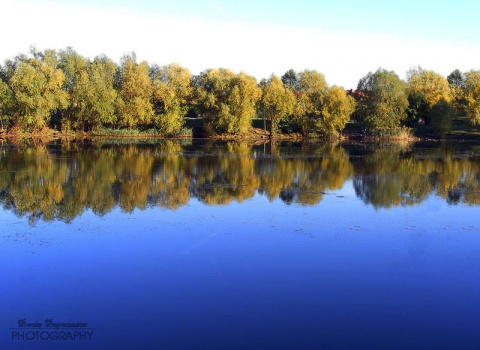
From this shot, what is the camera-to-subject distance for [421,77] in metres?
85.6

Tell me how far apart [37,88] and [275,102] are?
100 feet

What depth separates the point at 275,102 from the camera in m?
70.5

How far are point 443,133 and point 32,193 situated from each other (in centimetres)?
6244

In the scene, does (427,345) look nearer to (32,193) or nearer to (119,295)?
(119,295)

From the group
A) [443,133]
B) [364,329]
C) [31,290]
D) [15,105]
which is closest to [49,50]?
[15,105]

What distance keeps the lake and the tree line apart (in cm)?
4141

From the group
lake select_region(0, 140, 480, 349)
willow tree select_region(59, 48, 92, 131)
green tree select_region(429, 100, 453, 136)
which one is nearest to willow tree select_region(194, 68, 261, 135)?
willow tree select_region(59, 48, 92, 131)

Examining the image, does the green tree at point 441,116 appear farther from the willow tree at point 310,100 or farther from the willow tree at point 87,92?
the willow tree at point 87,92

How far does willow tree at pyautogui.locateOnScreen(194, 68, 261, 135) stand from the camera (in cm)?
Answer: 6812

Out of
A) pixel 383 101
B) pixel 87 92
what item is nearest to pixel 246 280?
pixel 87 92

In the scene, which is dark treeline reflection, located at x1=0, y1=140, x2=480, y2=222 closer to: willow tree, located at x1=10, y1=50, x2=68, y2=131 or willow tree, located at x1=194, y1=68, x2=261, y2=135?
willow tree, located at x1=10, y1=50, x2=68, y2=131

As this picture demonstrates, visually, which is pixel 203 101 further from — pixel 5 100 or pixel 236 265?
pixel 236 265

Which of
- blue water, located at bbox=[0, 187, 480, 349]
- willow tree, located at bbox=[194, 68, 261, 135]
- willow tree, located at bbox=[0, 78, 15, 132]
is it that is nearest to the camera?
blue water, located at bbox=[0, 187, 480, 349]

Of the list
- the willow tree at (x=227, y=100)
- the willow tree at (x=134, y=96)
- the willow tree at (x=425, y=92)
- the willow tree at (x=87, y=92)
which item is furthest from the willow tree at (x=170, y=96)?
the willow tree at (x=425, y=92)
